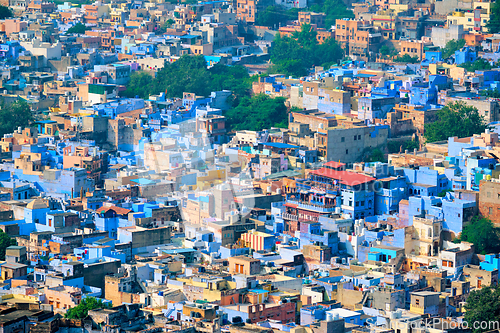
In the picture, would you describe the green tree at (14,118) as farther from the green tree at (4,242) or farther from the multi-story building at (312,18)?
the multi-story building at (312,18)

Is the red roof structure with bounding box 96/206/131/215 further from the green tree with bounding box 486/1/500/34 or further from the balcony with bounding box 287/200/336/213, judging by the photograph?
the green tree with bounding box 486/1/500/34

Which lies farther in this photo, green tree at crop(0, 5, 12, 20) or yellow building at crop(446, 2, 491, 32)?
green tree at crop(0, 5, 12, 20)

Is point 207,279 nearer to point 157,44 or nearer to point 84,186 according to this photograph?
point 84,186

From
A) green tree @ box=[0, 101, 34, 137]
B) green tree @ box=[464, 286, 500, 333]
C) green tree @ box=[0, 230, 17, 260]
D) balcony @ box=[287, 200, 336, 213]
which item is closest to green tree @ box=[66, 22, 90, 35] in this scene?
green tree @ box=[0, 101, 34, 137]

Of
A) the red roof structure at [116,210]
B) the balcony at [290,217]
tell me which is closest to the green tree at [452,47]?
the balcony at [290,217]

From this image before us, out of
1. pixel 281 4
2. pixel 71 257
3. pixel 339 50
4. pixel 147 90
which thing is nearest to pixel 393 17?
pixel 339 50
